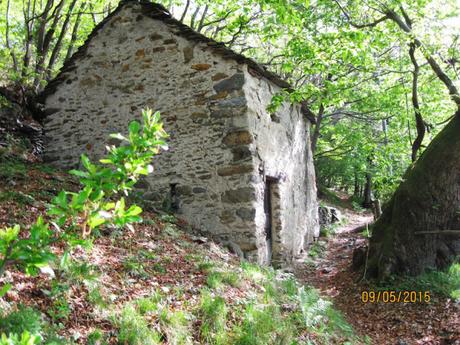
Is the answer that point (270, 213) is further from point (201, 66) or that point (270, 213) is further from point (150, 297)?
point (150, 297)

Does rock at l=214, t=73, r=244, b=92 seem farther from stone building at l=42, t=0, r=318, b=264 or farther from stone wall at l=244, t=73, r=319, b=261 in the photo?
stone wall at l=244, t=73, r=319, b=261

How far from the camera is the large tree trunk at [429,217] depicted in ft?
20.7

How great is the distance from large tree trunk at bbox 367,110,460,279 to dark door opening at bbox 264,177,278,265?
220 cm

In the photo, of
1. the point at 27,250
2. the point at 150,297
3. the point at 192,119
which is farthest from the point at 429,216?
the point at 27,250

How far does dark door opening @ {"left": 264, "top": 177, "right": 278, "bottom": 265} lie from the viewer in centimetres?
805

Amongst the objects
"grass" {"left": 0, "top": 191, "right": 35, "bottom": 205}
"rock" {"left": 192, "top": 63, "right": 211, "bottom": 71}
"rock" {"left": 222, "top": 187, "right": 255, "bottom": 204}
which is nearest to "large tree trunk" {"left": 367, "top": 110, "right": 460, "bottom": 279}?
"rock" {"left": 222, "top": 187, "right": 255, "bottom": 204}

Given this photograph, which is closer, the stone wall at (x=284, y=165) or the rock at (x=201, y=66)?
the stone wall at (x=284, y=165)

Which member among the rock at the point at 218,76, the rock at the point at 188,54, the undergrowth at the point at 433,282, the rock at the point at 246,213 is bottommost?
the undergrowth at the point at 433,282

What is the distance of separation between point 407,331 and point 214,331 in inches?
129

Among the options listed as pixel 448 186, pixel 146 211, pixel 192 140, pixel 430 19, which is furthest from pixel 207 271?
pixel 430 19
